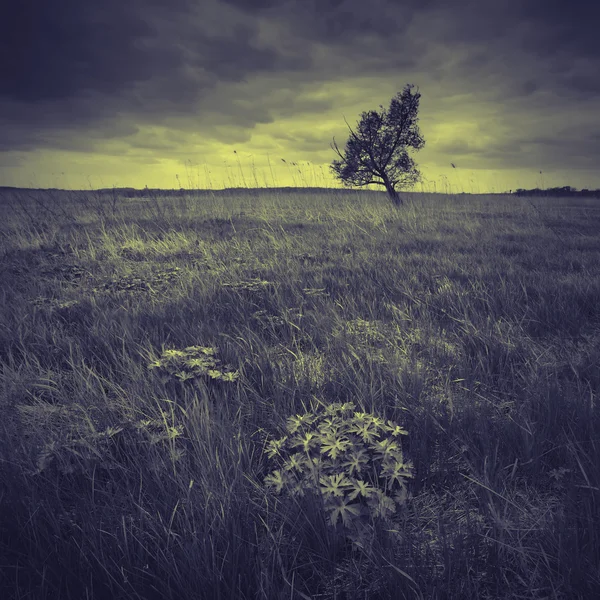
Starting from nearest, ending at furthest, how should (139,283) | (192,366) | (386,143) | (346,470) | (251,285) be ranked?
(346,470) → (192,366) → (251,285) → (139,283) → (386,143)

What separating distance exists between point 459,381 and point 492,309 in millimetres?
1377

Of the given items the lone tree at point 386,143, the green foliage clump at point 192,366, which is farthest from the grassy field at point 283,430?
the lone tree at point 386,143

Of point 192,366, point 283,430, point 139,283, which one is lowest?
point 283,430

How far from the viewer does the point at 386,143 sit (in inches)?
764

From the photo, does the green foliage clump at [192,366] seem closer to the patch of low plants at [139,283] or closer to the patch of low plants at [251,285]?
the patch of low plants at [251,285]

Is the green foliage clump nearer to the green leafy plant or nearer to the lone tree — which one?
the green leafy plant

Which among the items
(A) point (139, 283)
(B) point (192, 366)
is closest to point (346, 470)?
(B) point (192, 366)

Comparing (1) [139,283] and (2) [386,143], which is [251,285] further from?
(2) [386,143]

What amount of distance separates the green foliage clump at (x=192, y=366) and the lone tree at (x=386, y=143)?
706 inches

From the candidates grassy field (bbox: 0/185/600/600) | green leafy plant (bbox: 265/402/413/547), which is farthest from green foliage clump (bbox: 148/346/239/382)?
green leafy plant (bbox: 265/402/413/547)

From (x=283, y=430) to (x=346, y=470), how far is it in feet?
1.30

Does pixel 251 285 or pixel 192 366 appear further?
pixel 251 285

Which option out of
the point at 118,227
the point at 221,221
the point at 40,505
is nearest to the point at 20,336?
the point at 40,505

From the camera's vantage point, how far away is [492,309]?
3.09 m
